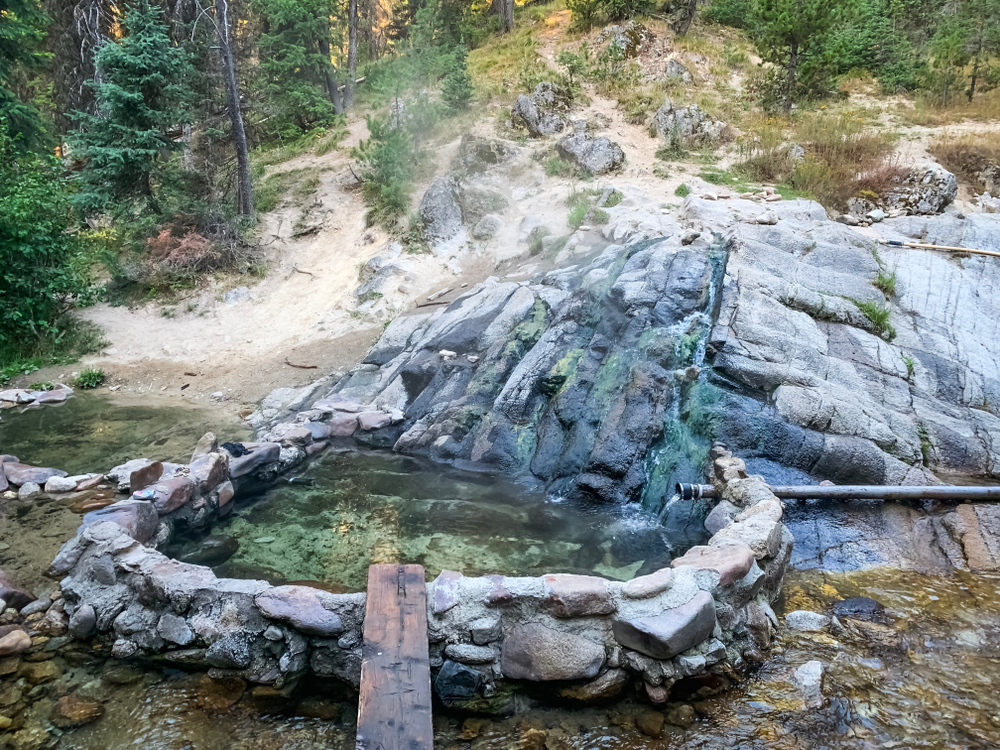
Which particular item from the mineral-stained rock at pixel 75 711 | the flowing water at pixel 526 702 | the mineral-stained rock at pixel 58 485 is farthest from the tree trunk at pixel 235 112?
the mineral-stained rock at pixel 75 711

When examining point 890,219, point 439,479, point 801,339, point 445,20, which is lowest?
point 439,479

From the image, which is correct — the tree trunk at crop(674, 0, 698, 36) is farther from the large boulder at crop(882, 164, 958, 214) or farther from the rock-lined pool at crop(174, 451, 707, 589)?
the rock-lined pool at crop(174, 451, 707, 589)

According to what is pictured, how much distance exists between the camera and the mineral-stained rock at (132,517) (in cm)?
543

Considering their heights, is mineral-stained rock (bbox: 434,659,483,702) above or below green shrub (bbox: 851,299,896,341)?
below

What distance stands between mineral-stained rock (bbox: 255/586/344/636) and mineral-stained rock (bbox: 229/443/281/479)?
323 centimetres

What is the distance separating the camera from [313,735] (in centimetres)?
382

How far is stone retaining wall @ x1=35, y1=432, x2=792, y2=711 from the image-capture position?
4078mm

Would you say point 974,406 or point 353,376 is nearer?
point 974,406

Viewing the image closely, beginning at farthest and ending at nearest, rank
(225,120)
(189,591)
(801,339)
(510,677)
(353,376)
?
(225,120)
(353,376)
(801,339)
(189,591)
(510,677)

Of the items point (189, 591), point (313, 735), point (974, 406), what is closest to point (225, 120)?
point (189, 591)

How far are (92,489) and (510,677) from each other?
5360mm

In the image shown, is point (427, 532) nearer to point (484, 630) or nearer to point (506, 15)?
point (484, 630)

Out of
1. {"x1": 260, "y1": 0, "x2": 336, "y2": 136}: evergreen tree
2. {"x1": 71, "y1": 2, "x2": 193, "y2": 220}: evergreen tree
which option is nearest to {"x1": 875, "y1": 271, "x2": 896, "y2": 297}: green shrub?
{"x1": 71, "y1": 2, "x2": 193, "y2": 220}: evergreen tree

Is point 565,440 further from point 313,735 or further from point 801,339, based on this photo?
point 313,735
